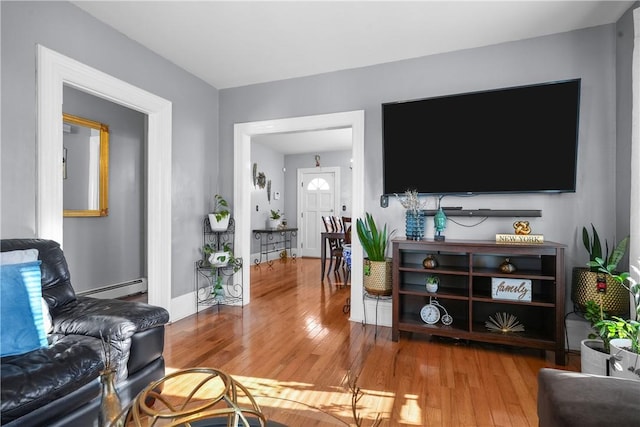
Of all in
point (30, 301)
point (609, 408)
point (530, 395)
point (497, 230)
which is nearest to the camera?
point (609, 408)

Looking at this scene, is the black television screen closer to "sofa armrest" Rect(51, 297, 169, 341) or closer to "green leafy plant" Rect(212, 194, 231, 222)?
"green leafy plant" Rect(212, 194, 231, 222)

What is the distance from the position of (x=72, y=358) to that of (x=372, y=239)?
226 centimetres

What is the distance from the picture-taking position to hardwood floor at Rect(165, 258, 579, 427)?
5.59 feet

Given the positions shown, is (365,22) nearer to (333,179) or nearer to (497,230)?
(497,230)

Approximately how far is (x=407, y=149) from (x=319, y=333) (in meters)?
1.87

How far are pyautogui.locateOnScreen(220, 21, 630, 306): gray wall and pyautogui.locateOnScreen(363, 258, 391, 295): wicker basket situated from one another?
45 centimetres

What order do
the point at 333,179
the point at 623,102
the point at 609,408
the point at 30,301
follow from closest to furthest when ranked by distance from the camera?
the point at 609,408, the point at 30,301, the point at 623,102, the point at 333,179

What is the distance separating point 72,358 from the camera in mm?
1335

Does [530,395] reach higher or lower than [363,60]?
lower

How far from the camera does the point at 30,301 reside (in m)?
1.45

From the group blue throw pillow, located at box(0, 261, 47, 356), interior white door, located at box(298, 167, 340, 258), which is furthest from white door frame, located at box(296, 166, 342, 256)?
blue throw pillow, located at box(0, 261, 47, 356)

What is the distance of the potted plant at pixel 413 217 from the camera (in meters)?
2.77

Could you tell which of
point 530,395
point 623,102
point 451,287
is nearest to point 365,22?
point 623,102

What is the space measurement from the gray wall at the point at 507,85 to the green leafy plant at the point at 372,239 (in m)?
0.17
